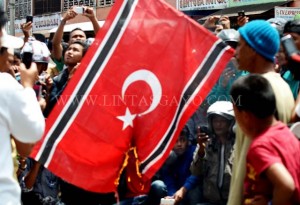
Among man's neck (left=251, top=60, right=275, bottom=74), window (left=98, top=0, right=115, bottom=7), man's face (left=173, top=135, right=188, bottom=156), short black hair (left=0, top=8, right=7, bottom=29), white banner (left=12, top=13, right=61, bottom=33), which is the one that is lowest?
white banner (left=12, top=13, right=61, bottom=33)

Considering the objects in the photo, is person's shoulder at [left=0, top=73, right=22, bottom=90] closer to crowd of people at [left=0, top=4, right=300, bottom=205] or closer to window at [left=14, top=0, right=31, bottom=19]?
crowd of people at [left=0, top=4, right=300, bottom=205]

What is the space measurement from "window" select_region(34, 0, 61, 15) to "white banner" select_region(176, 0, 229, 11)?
7.93 meters

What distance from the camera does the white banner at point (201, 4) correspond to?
19078 millimetres

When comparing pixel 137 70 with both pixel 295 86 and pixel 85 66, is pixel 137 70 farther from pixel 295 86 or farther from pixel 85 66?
pixel 295 86

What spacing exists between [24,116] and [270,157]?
3.71 ft

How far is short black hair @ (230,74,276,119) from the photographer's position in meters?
2.83

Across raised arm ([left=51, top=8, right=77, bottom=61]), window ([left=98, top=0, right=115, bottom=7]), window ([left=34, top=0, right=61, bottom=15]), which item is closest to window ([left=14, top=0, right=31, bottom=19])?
window ([left=34, top=0, right=61, bottom=15])

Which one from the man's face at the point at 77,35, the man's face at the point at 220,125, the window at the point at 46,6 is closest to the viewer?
the man's face at the point at 220,125

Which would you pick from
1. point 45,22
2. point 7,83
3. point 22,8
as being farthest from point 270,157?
point 22,8

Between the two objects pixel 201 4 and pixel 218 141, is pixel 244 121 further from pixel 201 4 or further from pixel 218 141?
pixel 201 4

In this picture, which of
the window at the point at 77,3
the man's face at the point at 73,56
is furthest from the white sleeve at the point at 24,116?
the window at the point at 77,3

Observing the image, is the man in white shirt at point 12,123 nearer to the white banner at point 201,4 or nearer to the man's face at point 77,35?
the man's face at point 77,35

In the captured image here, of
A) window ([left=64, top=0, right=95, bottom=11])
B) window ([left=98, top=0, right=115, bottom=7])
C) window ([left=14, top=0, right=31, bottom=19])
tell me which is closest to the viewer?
window ([left=98, top=0, right=115, bottom=7])

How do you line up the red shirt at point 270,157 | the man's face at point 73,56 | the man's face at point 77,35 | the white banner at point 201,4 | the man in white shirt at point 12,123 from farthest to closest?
the white banner at point 201,4
the man's face at point 77,35
the man's face at point 73,56
the man in white shirt at point 12,123
the red shirt at point 270,157
